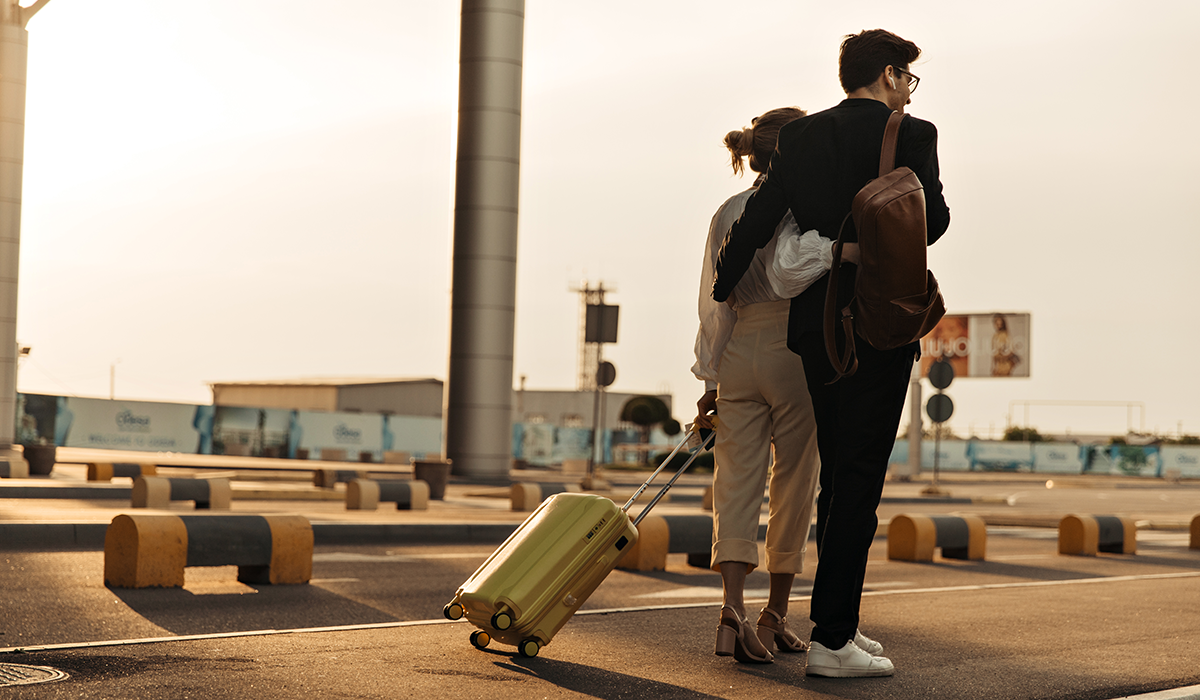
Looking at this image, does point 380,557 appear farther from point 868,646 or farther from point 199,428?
point 199,428

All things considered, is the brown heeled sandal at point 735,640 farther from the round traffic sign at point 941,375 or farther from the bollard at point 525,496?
the round traffic sign at point 941,375

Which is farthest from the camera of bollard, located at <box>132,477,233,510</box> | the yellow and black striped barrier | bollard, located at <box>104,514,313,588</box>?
the yellow and black striped barrier

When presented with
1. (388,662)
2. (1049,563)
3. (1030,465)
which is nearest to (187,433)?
(1049,563)

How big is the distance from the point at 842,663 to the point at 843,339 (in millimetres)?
996

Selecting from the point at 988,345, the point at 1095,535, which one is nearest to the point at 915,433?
the point at 988,345

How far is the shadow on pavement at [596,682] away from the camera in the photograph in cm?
338

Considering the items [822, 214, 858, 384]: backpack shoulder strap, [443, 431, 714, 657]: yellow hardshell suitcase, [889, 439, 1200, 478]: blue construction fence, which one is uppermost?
[822, 214, 858, 384]: backpack shoulder strap

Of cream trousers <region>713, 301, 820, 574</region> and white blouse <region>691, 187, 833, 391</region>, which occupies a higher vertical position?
white blouse <region>691, 187, 833, 391</region>

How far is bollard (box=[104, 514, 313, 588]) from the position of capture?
5875 mm

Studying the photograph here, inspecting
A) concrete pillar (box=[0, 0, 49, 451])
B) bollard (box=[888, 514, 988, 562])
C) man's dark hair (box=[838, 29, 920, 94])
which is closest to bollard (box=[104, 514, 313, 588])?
man's dark hair (box=[838, 29, 920, 94])

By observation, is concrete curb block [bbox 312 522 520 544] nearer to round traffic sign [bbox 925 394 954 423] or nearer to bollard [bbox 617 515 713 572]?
bollard [bbox 617 515 713 572]

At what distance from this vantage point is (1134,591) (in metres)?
6.83

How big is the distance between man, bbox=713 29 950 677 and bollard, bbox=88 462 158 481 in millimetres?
14867

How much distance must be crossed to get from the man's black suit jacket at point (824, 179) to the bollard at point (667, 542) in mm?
4082
